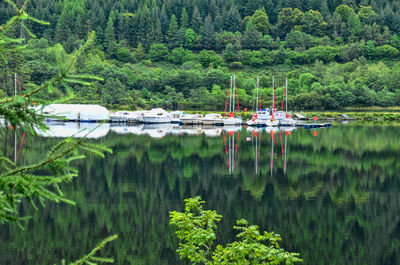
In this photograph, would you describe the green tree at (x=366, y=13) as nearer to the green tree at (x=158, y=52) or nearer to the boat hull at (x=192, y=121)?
the green tree at (x=158, y=52)

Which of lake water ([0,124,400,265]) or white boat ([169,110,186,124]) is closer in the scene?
lake water ([0,124,400,265])

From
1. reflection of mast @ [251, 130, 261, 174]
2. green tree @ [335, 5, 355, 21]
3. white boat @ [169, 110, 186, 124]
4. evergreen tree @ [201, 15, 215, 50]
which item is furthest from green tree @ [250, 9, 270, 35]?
reflection of mast @ [251, 130, 261, 174]

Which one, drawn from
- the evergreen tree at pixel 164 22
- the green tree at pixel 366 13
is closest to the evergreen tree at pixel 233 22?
the evergreen tree at pixel 164 22

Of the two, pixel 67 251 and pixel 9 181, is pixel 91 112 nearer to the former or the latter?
pixel 67 251

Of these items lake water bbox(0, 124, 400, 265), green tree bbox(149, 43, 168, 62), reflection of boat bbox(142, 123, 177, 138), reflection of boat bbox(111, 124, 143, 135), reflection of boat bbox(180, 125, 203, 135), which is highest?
green tree bbox(149, 43, 168, 62)

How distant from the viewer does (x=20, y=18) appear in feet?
12.2

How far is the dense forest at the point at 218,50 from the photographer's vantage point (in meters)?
89.7

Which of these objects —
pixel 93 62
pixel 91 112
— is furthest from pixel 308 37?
pixel 91 112

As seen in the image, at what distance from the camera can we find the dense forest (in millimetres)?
89738

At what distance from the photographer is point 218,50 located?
452 feet

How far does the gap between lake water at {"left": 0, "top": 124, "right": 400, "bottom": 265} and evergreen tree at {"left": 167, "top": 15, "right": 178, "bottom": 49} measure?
Answer: 4249 inches

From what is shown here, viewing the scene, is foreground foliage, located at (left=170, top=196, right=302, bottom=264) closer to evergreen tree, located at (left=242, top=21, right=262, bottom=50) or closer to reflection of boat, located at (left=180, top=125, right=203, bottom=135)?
reflection of boat, located at (left=180, top=125, right=203, bottom=135)

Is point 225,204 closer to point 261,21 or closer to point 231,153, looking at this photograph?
point 231,153

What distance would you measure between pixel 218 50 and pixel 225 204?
122 meters
